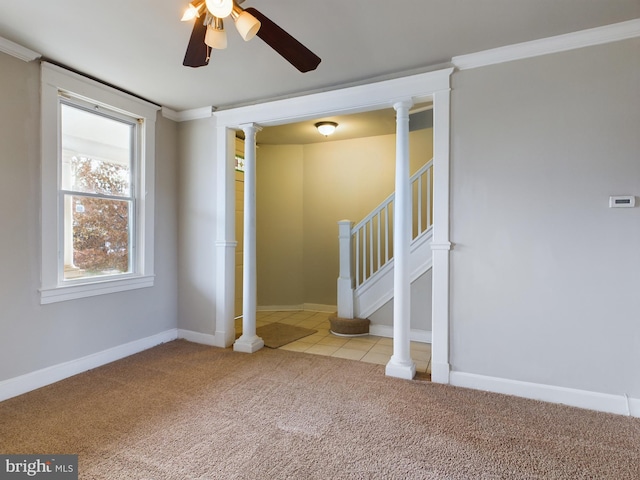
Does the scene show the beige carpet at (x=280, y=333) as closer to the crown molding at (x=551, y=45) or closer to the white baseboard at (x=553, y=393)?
the white baseboard at (x=553, y=393)

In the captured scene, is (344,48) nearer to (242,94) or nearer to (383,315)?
(242,94)

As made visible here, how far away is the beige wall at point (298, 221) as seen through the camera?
5.38 meters

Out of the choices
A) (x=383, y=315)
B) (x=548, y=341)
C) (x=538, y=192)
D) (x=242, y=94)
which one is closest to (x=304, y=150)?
(x=242, y=94)

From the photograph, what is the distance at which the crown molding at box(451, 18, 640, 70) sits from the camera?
2176mm

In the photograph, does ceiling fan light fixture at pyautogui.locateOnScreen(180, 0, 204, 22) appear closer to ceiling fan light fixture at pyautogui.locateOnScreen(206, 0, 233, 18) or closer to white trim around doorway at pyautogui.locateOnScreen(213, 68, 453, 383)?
ceiling fan light fixture at pyautogui.locateOnScreen(206, 0, 233, 18)

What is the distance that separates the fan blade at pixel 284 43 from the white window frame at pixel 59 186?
2051 millimetres

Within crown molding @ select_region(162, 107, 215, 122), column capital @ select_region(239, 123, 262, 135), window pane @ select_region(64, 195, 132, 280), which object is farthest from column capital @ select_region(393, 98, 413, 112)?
window pane @ select_region(64, 195, 132, 280)

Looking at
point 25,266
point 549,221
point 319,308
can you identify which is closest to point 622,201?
point 549,221

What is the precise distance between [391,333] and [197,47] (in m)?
3.45

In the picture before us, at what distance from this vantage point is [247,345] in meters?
3.44

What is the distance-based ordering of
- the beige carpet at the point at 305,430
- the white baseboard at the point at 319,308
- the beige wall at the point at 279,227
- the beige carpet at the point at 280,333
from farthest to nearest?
the beige wall at the point at 279,227 → the white baseboard at the point at 319,308 → the beige carpet at the point at 280,333 → the beige carpet at the point at 305,430

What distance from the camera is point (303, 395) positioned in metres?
2.50

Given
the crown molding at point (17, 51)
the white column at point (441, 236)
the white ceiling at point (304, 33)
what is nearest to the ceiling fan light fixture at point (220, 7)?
the white ceiling at point (304, 33)

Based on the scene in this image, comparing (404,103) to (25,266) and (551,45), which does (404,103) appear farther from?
(25,266)
